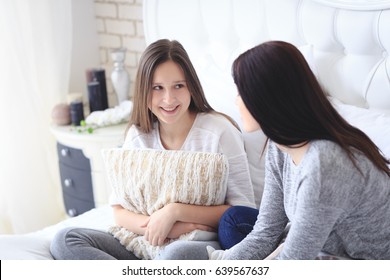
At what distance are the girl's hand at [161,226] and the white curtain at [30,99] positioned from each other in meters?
1.05

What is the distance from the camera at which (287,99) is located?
3.26 ft

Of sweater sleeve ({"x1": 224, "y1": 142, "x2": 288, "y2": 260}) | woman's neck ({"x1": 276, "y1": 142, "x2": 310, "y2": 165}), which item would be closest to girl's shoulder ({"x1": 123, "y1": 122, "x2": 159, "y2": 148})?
sweater sleeve ({"x1": 224, "y1": 142, "x2": 288, "y2": 260})

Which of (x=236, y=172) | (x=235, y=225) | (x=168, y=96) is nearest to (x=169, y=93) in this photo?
(x=168, y=96)

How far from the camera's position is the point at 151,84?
1.43 meters

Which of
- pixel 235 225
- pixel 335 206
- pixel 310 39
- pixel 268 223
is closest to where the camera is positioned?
pixel 335 206

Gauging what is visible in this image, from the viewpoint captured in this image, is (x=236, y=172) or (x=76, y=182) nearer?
(x=236, y=172)

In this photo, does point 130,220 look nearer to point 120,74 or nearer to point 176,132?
point 176,132

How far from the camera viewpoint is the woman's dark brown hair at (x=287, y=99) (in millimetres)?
990

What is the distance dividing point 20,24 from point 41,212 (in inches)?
31.0

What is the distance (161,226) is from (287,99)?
0.53m

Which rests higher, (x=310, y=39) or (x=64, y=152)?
(x=310, y=39)

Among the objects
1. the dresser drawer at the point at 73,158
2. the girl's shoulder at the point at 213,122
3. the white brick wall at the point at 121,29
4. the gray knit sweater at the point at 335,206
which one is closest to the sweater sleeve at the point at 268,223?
the gray knit sweater at the point at 335,206
